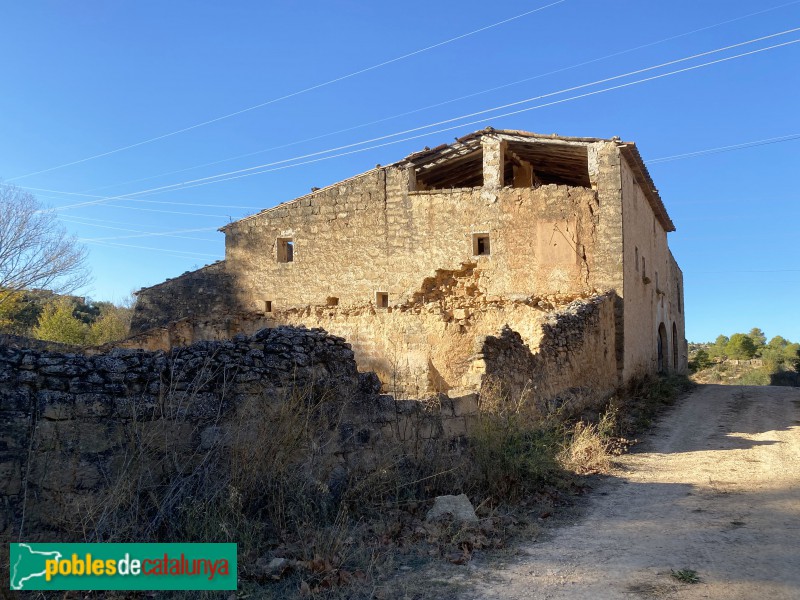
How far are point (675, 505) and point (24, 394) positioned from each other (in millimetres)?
5947

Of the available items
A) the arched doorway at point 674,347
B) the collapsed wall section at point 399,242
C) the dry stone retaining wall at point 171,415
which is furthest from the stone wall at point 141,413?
the arched doorway at point 674,347

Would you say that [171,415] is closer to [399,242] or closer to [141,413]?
[141,413]

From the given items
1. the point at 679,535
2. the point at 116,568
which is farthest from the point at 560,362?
the point at 116,568

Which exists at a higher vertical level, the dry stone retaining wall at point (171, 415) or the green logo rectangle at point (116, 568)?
the dry stone retaining wall at point (171, 415)

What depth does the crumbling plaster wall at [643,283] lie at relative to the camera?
1469cm

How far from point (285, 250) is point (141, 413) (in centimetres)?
1295

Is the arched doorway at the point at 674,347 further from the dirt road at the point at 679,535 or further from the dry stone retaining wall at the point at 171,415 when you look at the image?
the dry stone retaining wall at the point at 171,415

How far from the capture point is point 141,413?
4793mm

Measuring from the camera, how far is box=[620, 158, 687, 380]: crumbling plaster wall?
14.7 metres

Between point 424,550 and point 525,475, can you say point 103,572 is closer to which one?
point 424,550

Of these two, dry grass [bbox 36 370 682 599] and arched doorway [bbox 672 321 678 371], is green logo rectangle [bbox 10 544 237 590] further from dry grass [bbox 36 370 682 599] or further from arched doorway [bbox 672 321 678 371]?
arched doorway [bbox 672 321 678 371]

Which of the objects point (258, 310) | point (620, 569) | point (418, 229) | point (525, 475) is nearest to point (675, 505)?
point (525, 475)

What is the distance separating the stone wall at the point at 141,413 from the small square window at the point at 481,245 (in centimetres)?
931

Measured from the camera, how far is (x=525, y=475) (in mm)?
6648
